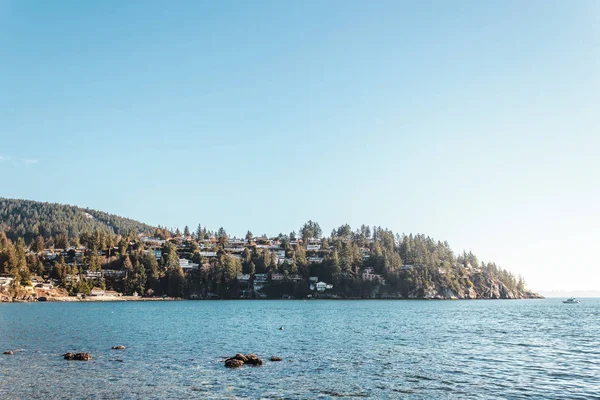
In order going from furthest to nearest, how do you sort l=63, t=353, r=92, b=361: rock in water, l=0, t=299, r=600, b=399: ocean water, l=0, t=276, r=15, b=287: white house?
l=0, t=276, r=15, b=287: white house < l=63, t=353, r=92, b=361: rock in water < l=0, t=299, r=600, b=399: ocean water

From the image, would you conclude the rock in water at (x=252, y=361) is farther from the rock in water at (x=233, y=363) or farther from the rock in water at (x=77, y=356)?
the rock in water at (x=77, y=356)

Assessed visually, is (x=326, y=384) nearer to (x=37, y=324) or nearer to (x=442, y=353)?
(x=442, y=353)

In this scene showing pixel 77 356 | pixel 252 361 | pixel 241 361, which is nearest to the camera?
pixel 241 361

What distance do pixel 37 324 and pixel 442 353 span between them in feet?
227

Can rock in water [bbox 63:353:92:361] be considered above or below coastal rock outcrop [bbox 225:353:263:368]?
below

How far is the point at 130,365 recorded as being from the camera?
136ft

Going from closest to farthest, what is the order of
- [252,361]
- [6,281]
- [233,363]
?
[233,363] → [252,361] → [6,281]

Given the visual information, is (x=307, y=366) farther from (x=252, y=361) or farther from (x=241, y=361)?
(x=241, y=361)

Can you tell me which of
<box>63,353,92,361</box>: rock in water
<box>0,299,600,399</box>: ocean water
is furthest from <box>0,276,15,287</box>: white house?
<box>63,353,92,361</box>: rock in water

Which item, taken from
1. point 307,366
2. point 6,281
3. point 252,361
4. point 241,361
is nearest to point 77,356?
point 241,361

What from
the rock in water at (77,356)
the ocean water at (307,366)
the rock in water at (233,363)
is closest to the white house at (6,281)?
the ocean water at (307,366)

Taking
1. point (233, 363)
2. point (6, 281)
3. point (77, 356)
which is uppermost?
point (233, 363)

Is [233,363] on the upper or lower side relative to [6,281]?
upper

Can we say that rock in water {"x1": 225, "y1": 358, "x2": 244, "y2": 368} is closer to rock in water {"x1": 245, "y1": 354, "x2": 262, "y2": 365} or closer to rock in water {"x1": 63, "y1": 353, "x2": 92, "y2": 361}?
rock in water {"x1": 245, "y1": 354, "x2": 262, "y2": 365}
